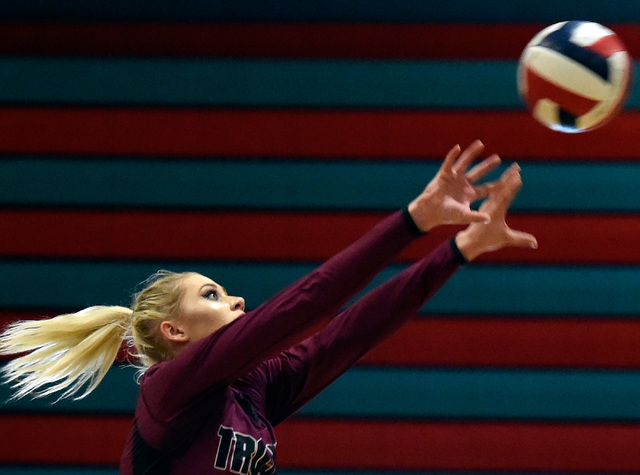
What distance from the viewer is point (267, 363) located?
186 centimetres

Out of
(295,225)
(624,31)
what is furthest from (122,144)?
(624,31)

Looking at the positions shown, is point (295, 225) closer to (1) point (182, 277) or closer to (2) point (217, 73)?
(2) point (217, 73)

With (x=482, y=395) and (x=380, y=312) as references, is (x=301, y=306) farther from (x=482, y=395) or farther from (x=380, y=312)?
(x=482, y=395)

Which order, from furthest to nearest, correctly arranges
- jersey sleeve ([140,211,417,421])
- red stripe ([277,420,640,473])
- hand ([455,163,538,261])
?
red stripe ([277,420,640,473]) → hand ([455,163,538,261]) → jersey sleeve ([140,211,417,421])

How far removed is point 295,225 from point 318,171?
20 cm

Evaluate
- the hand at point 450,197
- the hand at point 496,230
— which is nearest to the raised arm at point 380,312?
the hand at point 496,230

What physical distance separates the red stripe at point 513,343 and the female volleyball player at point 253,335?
917 millimetres

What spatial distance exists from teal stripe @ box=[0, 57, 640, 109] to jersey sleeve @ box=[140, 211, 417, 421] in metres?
1.54

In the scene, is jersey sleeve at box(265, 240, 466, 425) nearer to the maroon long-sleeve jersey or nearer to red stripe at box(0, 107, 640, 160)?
the maroon long-sleeve jersey

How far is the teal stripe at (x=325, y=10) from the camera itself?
2.86 meters

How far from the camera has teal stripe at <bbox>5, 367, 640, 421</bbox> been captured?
2.80m

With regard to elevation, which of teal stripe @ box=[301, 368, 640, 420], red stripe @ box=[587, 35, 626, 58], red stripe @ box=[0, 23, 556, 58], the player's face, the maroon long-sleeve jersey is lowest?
the maroon long-sleeve jersey

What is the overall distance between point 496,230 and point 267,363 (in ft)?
1.95

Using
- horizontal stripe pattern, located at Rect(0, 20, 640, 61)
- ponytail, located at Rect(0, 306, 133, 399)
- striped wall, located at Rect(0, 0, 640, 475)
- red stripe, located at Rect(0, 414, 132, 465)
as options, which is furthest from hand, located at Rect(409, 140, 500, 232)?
red stripe, located at Rect(0, 414, 132, 465)
